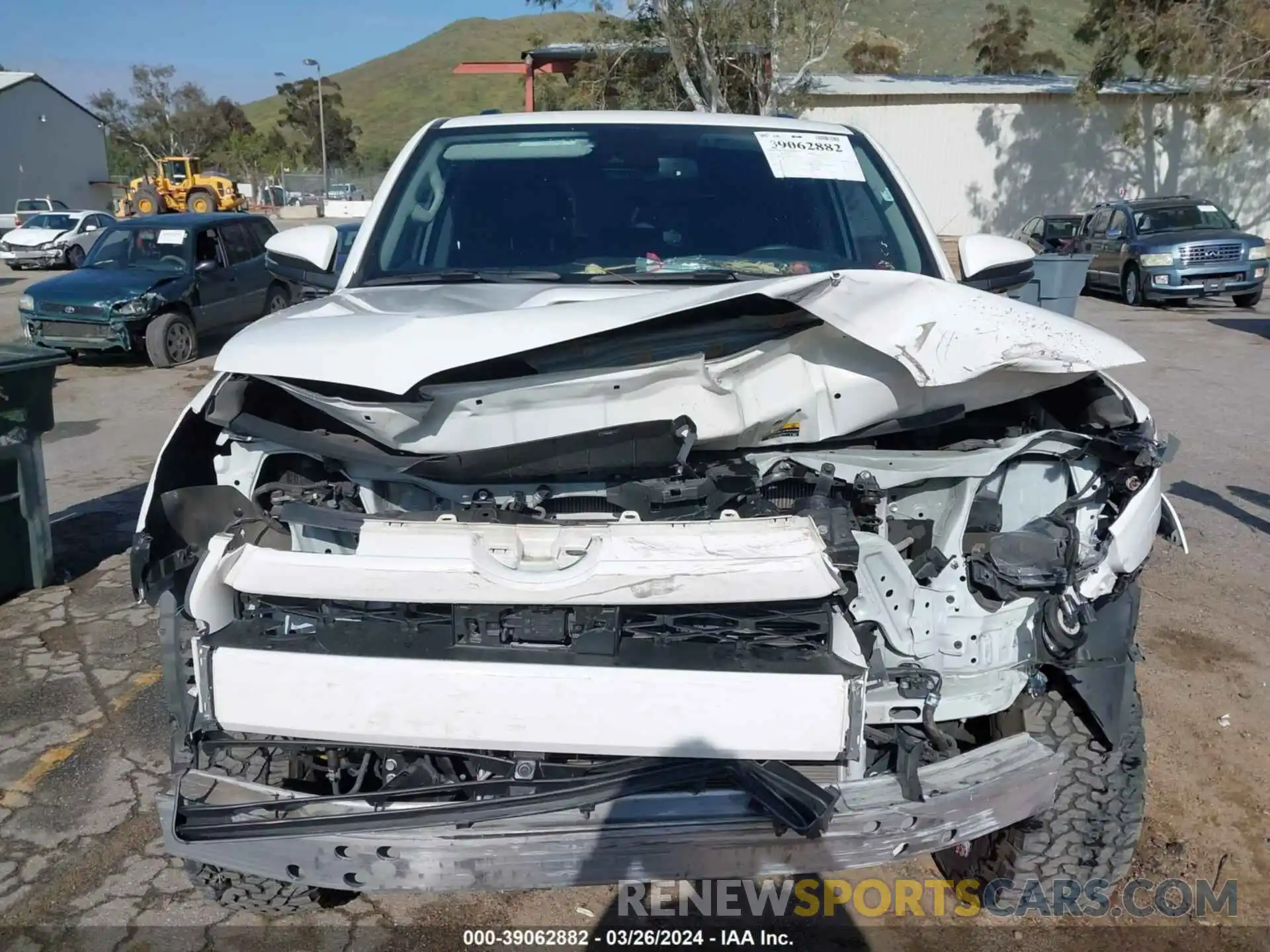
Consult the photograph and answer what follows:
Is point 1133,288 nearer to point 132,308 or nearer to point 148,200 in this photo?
point 132,308

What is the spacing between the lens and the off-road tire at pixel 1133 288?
16422 millimetres

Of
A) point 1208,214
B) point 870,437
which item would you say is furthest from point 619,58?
point 870,437

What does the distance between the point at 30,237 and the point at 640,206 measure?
92.5 feet

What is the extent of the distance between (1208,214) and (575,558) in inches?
→ 704

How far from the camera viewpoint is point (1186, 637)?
4.45 meters

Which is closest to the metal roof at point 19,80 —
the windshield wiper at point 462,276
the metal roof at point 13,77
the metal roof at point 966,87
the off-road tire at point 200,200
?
the metal roof at point 13,77

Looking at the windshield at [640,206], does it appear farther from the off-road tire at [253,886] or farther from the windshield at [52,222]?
the windshield at [52,222]

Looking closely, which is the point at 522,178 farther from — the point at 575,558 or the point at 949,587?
the point at 949,587

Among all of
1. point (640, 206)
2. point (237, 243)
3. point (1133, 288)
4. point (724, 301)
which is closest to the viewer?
point (724, 301)

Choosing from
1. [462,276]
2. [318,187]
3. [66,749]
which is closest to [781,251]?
[462,276]

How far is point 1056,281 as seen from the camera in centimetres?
1005

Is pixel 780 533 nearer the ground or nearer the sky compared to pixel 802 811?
nearer the sky

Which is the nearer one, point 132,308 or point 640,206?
point 640,206

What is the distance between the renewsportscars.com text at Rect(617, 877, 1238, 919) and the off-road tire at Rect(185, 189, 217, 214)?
124ft
